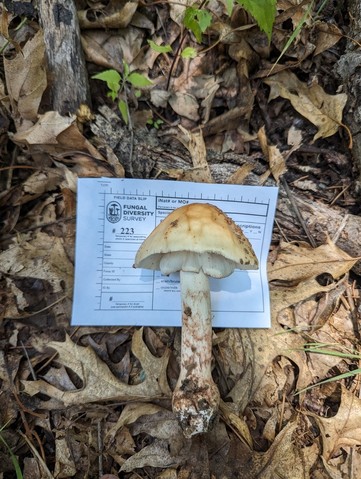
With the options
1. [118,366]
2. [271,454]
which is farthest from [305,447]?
[118,366]

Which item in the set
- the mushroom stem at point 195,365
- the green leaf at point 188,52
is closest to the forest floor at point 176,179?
the green leaf at point 188,52

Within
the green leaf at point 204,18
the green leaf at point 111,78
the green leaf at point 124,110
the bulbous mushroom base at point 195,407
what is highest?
the green leaf at point 204,18

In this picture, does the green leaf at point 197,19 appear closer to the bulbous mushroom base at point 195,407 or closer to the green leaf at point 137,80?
the green leaf at point 137,80

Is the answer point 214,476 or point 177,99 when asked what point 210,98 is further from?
point 214,476

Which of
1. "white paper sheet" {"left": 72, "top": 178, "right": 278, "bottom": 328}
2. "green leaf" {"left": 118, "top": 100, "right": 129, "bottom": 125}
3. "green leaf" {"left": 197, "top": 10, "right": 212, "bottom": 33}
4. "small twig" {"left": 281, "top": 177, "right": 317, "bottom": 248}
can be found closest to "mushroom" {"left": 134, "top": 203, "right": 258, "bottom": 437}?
"white paper sheet" {"left": 72, "top": 178, "right": 278, "bottom": 328}

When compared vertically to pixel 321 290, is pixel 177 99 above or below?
above

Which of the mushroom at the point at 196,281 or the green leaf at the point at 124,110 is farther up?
the green leaf at the point at 124,110
